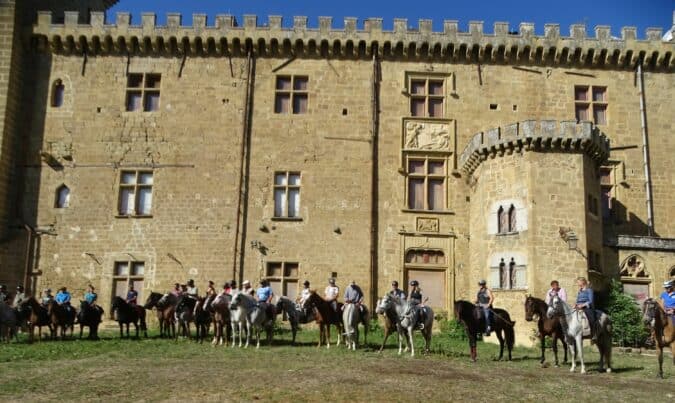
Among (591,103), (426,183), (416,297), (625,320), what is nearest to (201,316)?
(416,297)

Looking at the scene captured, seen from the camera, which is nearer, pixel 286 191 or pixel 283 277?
pixel 283 277

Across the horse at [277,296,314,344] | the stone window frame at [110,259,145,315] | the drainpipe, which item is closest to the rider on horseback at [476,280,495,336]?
the horse at [277,296,314,344]

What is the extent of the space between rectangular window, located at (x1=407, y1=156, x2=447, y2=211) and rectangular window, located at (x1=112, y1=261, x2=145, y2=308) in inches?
394

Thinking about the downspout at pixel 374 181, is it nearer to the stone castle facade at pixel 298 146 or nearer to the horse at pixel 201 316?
the stone castle facade at pixel 298 146

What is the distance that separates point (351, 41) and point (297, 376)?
1596cm

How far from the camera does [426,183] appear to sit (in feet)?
76.9

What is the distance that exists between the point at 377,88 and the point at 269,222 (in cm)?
658

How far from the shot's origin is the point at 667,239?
21.8m

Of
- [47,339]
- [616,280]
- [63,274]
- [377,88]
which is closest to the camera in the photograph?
[47,339]

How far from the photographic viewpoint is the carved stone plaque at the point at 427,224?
75.4ft

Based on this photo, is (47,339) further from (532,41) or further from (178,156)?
(532,41)

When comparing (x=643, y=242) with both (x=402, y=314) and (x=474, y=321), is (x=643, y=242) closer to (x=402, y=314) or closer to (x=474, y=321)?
(x=474, y=321)

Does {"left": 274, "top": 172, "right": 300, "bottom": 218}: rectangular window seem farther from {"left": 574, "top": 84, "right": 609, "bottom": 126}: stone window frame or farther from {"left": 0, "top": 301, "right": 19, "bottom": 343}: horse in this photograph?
{"left": 574, "top": 84, "right": 609, "bottom": 126}: stone window frame

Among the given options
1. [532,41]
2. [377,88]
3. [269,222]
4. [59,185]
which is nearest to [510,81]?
[532,41]
